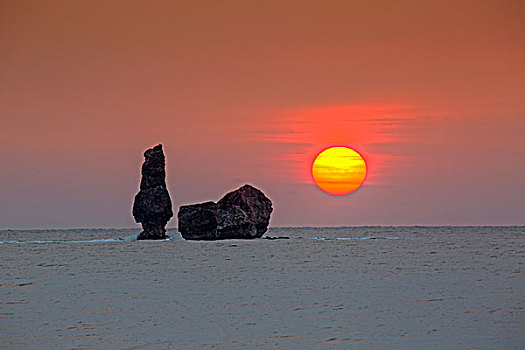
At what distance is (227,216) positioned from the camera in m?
59.9

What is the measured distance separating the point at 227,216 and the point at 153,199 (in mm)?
5671

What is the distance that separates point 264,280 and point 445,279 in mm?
5658

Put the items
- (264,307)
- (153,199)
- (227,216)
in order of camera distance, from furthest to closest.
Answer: (153,199), (227,216), (264,307)

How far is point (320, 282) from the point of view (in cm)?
2438

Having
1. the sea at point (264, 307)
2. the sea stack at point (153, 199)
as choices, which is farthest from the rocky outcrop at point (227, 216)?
the sea at point (264, 307)

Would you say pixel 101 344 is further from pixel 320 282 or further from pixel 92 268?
pixel 92 268

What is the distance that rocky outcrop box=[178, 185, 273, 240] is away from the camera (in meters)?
60.0

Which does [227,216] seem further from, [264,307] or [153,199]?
[264,307]

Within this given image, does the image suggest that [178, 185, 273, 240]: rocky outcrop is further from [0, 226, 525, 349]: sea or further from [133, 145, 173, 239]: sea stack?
[0, 226, 525, 349]: sea

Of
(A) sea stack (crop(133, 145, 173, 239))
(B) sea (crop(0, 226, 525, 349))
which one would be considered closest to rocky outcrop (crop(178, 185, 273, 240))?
(A) sea stack (crop(133, 145, 173, 239))

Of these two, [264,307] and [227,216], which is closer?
[264,307]

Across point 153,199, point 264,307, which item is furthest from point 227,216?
point 264,307

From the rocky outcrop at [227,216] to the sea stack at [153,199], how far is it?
149 cm

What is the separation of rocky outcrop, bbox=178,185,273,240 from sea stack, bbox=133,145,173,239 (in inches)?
58.6
